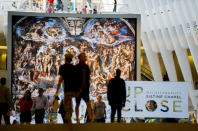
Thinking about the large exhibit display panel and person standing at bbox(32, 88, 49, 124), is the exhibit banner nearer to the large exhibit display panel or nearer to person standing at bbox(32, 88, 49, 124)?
person standing at bbox(32, 88, 49, 124)

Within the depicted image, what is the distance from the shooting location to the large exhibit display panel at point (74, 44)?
75.8ft

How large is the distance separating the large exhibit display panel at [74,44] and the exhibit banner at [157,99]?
611 cm

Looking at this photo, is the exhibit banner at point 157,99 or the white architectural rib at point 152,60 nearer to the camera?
the exhibit banner at point 157,99

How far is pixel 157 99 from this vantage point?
16922 millimetres

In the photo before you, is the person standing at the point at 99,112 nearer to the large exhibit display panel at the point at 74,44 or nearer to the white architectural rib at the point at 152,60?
the large exhibit display panel at the point at 74,44

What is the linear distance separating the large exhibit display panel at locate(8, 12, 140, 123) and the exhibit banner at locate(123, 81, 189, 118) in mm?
6106

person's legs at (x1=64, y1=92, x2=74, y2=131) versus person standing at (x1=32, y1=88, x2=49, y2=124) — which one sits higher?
person's legs at (x1=64, y1=92, x2=74, y2=131)

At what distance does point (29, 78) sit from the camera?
23.1 meters

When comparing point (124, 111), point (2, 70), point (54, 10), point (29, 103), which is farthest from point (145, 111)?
point (2, 70)

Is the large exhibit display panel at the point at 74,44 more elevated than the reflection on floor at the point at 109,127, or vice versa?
the large exhibit display panel at the point at 74,44

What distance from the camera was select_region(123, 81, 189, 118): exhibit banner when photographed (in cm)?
1666

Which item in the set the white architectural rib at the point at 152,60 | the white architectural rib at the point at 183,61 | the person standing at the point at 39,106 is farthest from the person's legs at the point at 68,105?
the white architectural rib at the point at 152,60

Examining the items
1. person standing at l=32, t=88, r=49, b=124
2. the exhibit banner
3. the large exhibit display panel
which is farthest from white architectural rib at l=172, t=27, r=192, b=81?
person standing at l=32, t=88, r=49, b=124

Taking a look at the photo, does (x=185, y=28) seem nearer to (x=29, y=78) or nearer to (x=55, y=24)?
(x=55, y=24)
